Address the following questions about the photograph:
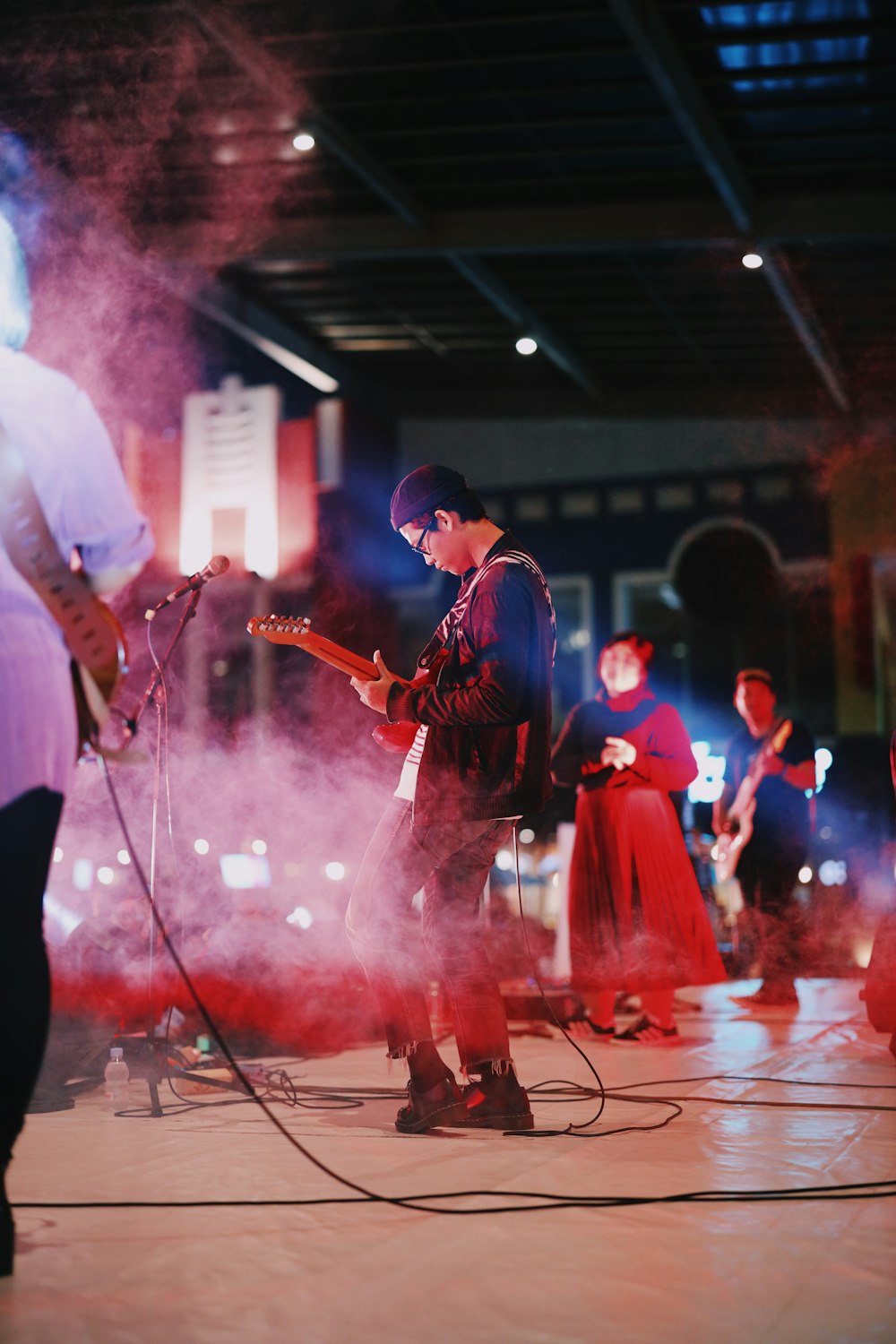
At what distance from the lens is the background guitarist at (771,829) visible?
22.6ft

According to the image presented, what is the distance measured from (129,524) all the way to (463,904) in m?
1.42

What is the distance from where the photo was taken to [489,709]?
10.2 ft

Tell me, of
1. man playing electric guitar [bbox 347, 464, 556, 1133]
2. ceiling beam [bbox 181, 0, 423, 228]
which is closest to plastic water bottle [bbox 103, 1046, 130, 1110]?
man playing electric guitar [bbox 347, 464, 556, 1133]

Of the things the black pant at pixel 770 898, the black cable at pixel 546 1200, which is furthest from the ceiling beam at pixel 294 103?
the black cable at pixel 546 1200

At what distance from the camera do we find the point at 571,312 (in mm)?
12102

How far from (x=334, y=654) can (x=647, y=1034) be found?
8.73ft

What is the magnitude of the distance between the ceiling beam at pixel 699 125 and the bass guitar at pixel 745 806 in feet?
12.5

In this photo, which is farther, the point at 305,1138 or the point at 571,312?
the point at 571,312

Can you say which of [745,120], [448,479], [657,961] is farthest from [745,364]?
[448,479]

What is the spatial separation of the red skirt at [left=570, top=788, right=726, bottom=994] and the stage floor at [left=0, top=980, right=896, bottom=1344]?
1404mm

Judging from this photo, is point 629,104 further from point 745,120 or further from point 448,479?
point 448,479

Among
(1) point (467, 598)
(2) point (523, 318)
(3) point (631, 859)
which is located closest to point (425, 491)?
(1) point (467, 598)

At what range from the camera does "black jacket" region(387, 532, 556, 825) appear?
313 cm

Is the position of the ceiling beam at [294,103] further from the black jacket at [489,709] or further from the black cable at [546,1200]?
the black cable at [546,1200]
